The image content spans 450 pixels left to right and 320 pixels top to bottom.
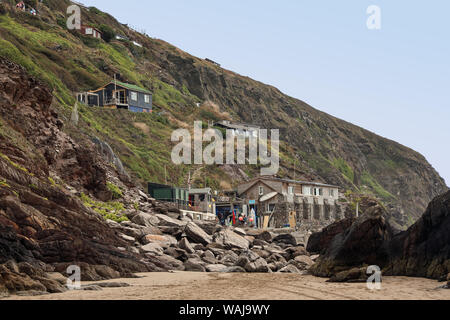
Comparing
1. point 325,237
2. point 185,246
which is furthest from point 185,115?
point 185,246

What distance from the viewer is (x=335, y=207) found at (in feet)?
246

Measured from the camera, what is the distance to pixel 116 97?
303ft

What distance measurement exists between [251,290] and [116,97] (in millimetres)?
77137

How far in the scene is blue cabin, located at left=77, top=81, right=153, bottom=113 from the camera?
89.6m

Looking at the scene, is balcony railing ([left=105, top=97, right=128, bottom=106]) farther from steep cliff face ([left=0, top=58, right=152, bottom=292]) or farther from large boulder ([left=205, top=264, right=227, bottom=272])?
large boulder ([left=205, top=264, right=227, bottom=272])

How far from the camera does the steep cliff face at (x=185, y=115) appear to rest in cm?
7606

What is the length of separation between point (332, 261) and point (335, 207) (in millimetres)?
50636

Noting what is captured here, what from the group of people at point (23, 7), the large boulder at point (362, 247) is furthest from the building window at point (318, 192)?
the group of people at point (23, 7)

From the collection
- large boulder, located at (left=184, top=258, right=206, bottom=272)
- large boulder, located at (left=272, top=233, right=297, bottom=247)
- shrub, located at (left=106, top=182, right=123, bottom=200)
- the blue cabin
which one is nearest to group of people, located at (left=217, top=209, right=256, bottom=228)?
large boulder, located at (left=272, top=233, right=297, bottom=247)

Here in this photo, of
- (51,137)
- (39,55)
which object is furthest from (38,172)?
(39,55)

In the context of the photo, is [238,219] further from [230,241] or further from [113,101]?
[113,101]

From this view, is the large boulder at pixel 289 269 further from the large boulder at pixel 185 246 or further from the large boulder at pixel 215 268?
the large boulder at pixel 185 246

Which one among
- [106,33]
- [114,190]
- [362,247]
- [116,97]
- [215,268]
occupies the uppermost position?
[106,33]
